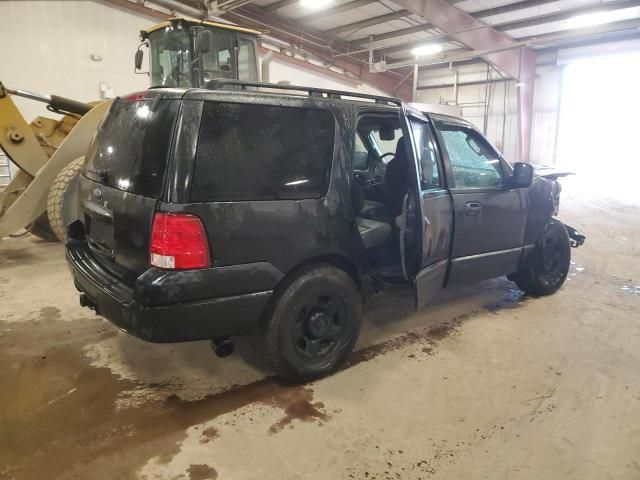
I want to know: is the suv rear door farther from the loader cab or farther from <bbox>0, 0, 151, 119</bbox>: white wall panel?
<bbox>0, 0, 151, 119</bbox>: white wall panel

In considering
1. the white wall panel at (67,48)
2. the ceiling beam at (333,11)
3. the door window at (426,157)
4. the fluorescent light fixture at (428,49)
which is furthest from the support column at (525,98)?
the door window at (426,157)

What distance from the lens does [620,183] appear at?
44.0ft

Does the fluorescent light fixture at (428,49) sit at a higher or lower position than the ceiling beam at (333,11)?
lower

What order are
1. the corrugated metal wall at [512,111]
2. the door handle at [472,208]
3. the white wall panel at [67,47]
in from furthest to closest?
the corrugated metal wall at [512,111]
the white wall panel at [67,47]
the door handle at [472,208]

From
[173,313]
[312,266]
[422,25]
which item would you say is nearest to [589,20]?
[422,25]

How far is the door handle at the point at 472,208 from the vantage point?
338 centimetres

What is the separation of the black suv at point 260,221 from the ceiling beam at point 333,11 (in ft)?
28.3

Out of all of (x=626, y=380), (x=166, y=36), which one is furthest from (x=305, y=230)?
(x=166, y=36)

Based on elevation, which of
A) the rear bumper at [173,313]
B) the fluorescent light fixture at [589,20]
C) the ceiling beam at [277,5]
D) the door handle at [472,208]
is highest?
the ceiling beam at [277,5]

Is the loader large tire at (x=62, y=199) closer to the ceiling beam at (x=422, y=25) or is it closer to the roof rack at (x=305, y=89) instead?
the roof rack at (x=305, y=89)

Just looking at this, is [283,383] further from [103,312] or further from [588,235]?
[588,235]

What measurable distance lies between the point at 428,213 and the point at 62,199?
415 cm

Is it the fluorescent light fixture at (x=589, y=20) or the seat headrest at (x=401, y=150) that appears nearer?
the seat headrest at (x=401, y=150)

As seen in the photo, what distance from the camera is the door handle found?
3.38 meters
